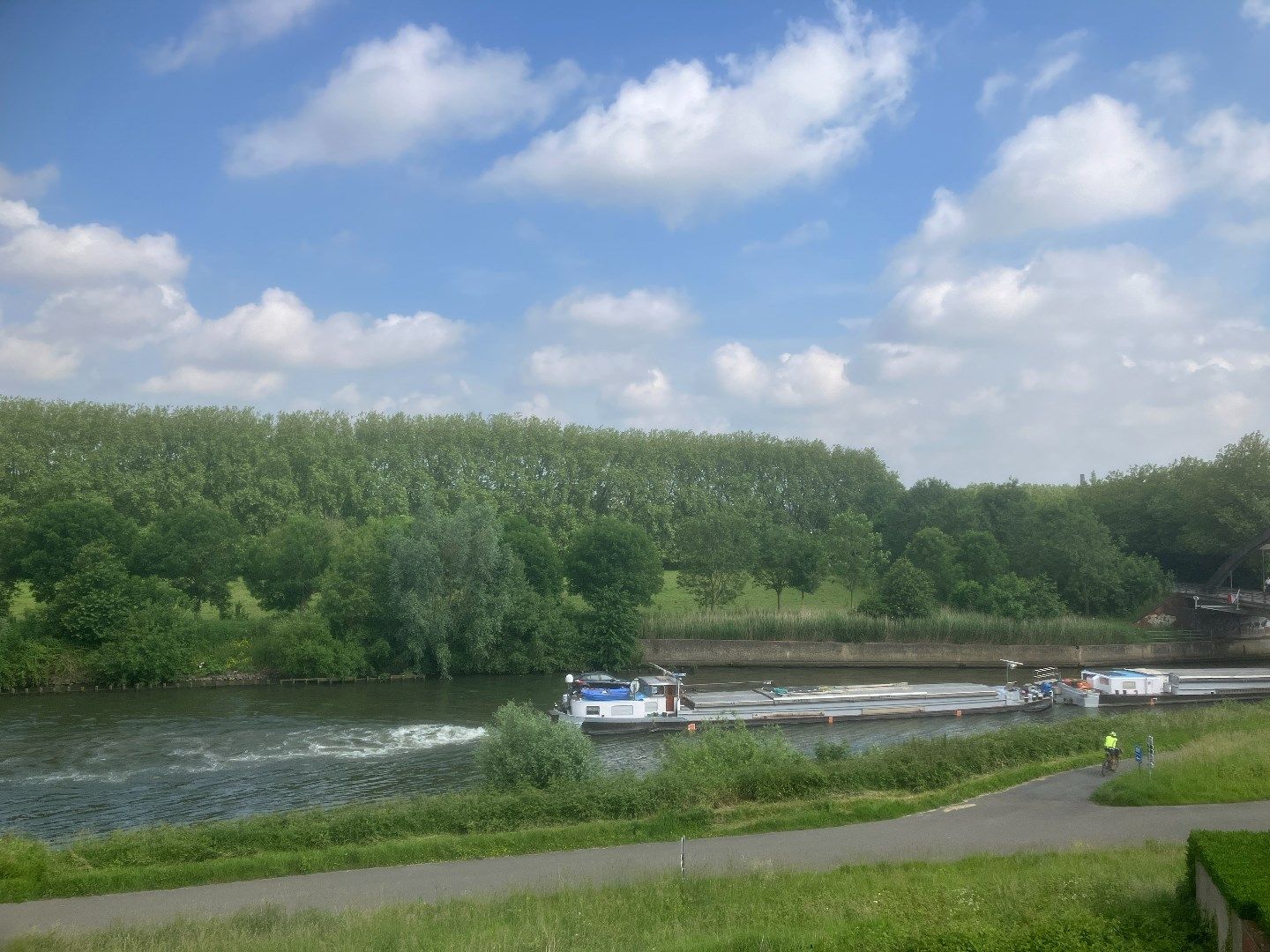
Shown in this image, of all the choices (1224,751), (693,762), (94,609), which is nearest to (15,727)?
(94,609)

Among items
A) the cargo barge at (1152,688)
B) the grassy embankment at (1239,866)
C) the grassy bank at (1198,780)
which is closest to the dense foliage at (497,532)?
the cargo barge at (1152,688)

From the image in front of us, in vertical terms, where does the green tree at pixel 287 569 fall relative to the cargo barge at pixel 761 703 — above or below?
above

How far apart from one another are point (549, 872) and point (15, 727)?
30.8 metres

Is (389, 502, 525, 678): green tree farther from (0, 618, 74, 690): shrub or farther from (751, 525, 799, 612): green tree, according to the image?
(751, 525, 799, 612): green tree

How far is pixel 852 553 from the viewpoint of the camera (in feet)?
247

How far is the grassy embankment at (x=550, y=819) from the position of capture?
738 inches

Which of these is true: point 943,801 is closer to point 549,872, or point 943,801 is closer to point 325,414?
point 549,872

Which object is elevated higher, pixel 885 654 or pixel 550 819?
pixel 550 819

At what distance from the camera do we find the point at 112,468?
67.2 metres


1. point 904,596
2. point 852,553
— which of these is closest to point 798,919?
point 904,596

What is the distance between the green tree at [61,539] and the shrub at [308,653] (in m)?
10.3

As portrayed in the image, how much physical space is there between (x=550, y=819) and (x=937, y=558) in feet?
188

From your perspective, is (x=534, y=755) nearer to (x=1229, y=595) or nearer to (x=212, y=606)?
(x=212, y=606)

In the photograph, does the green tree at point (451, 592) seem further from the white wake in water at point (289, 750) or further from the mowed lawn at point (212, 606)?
the white wake in water at point (289, 750)
